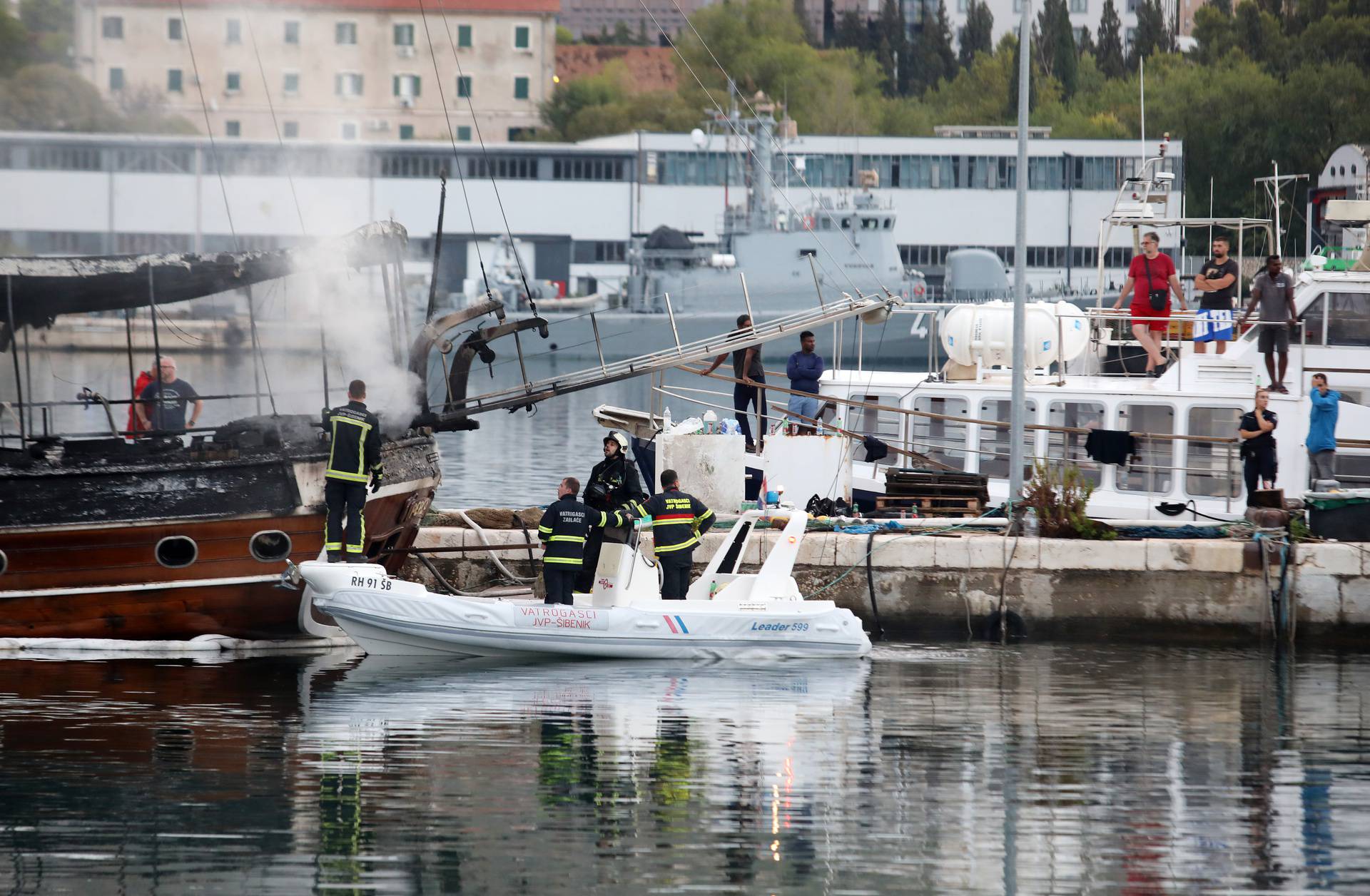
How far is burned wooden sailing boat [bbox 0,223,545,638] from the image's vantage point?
16250 mm

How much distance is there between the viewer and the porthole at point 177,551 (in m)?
16.5

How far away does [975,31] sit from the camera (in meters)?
132

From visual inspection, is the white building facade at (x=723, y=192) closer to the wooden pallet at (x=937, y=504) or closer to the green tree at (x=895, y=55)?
the green tree at (x=895, y=55)

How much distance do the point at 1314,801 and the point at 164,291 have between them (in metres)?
11.8

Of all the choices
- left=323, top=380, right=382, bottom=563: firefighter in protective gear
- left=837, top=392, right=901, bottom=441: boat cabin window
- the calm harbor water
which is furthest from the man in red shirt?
left=323, top=380, right=382, bottom=563: firefighter in protective gear

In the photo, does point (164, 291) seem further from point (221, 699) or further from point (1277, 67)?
point (1277, 67)

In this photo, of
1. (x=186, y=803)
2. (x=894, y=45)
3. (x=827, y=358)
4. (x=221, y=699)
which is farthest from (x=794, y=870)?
(x=894, y=45)

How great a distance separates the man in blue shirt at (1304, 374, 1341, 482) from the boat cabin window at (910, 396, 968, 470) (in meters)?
4.44

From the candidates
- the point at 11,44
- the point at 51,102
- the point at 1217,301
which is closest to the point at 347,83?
the point at 51,102

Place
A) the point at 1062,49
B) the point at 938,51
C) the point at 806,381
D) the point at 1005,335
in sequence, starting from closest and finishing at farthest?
1. the point at 806,381
2. the point at 1005,335
3. the point at 1062,49
4. the point at 938,51

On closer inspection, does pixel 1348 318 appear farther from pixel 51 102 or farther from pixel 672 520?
pixel 51 102

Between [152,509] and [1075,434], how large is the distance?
1123 cm

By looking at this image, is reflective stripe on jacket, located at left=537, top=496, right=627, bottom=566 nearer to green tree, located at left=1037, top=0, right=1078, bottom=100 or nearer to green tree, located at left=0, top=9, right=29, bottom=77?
green tree, located at left=0, top=9, right=29, bottom=77

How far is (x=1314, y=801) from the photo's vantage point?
Result: 1166cm
